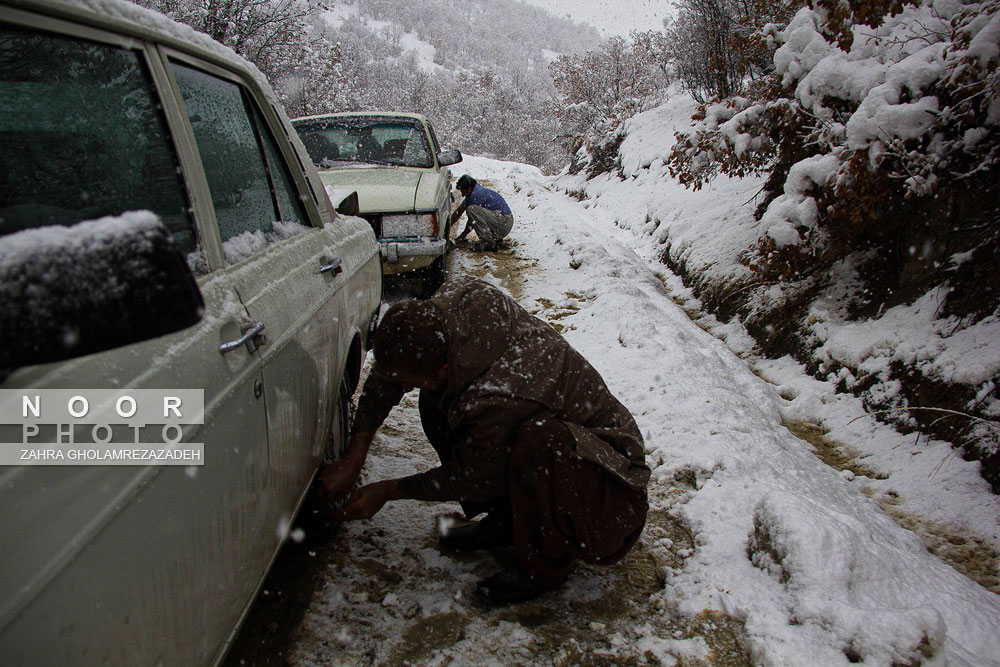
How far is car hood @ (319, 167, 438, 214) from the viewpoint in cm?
510

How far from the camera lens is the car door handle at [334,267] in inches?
84.4

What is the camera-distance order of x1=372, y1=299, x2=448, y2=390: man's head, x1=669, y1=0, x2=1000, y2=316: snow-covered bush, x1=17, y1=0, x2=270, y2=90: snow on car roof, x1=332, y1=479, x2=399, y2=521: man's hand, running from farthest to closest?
x1=669, y1=0, x2=1000, y2=316: snow-covered bush → x1=332, y1=479, x2=399, y2=521: man's hand → x1=372, y1=299, x2=448, y2=390: man's head → x1=17, y1=0, x2=270, y2=90: snow on car roof

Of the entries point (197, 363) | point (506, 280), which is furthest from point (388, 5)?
point (197, 363)

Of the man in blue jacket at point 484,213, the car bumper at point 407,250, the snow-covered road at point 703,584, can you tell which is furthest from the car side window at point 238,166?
the man in blue jacket at point 484,213

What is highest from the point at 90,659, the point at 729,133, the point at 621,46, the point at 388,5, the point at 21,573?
the point at 388,5

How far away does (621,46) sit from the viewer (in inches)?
808

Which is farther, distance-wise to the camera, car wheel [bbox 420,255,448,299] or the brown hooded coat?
car wheel [bbox 420,255,448,299]

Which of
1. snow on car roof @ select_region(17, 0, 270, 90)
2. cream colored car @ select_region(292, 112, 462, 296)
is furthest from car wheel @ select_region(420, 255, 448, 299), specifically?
snow on car roof @ select_region(17, 0, 270, 90)

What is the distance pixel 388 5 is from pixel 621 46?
237ft

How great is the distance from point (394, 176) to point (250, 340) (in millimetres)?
4523

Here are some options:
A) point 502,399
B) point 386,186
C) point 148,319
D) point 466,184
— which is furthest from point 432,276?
point 148,319

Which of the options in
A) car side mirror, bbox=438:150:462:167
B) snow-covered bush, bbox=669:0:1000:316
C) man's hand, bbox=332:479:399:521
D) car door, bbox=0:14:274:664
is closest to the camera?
car door, bbox=0:14:274:664

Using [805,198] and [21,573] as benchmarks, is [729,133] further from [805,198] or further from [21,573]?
[21,573]

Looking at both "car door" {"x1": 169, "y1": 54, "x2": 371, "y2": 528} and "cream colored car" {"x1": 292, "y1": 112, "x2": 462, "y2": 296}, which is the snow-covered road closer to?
"car door" {"x1": 169, "y1": 54, "x2": 371, "y2": 528}
